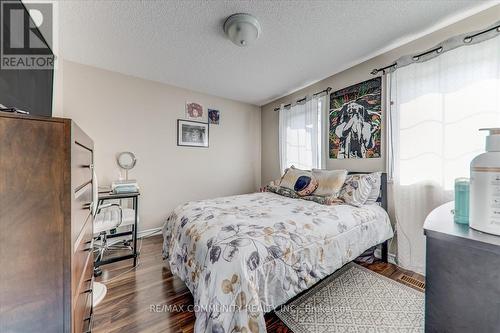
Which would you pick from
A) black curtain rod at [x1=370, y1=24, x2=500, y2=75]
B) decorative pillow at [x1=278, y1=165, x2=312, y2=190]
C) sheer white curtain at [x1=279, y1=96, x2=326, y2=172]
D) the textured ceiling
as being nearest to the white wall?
the textured ceiling

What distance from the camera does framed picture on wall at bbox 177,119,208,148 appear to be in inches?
132

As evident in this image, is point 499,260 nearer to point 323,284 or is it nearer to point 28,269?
point 28,269

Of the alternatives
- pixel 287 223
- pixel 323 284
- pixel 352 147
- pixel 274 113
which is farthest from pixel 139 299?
pixel 274 113

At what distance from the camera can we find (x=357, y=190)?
2.20 m

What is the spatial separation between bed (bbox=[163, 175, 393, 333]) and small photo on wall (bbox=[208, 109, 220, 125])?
204 centimetres

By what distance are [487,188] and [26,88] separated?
2001 millimetres

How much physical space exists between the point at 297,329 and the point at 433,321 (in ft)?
3.51

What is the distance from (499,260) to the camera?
0.46 metres

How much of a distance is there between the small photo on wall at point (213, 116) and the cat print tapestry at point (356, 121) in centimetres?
195

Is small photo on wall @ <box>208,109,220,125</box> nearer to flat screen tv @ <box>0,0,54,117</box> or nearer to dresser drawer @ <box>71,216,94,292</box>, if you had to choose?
flat screen tv @ <box>0,0,54,117</box>

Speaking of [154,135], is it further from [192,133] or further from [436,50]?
[436,50]

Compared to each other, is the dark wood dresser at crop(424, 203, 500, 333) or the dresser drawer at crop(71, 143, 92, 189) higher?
the dresser drawer at crop(71, 143, 92, 189)

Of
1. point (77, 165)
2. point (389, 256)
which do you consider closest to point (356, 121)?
point (389, 256)

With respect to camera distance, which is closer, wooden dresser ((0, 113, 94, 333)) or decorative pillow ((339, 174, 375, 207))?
wooden dresser ((0, 113, 94, 333))
